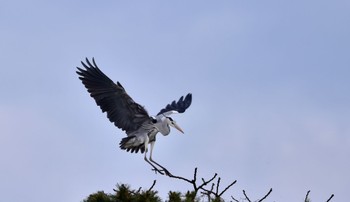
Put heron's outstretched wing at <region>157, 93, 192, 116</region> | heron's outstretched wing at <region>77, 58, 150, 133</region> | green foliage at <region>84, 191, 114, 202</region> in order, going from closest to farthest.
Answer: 1. green foliage at <region>84, 191, 114, 202</region>
2. heron's outstretched wing at <region>77, 58, 150, 133</region>
3. heron's outstretched wing at <region>157, 93, 192, 116</region>

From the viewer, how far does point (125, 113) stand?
17641 mm

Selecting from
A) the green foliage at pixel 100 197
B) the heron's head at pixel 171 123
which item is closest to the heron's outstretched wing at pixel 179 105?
the heron's head at pixel 171 123

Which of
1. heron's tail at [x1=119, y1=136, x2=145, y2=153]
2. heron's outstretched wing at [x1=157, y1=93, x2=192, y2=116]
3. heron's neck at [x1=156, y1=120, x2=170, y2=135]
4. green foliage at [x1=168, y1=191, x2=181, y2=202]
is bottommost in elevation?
green foliage at [x1=168, y1=191, x2=181, y2=202]

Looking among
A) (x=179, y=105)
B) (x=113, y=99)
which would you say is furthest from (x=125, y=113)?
(x=179, y=105)

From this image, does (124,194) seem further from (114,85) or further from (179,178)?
(114,85)

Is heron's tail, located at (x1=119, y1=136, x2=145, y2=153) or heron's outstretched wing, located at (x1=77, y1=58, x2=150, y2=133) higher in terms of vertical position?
heron's outstretched wing, located at (x1=77, y1=58, x2=150, y2=133)

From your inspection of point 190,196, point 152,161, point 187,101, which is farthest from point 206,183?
point 187,101

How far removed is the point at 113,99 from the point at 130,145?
89 cm

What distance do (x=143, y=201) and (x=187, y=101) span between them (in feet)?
29.3

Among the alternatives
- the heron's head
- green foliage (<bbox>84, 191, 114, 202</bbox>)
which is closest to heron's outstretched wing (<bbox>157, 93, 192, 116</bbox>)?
the heron's head

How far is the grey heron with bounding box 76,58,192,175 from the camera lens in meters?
17.4

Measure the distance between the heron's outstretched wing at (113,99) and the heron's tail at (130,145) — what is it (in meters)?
0.26

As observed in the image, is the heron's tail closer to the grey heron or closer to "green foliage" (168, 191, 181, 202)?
the grey heron

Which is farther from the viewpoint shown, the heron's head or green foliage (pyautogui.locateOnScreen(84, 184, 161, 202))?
the heron's head
